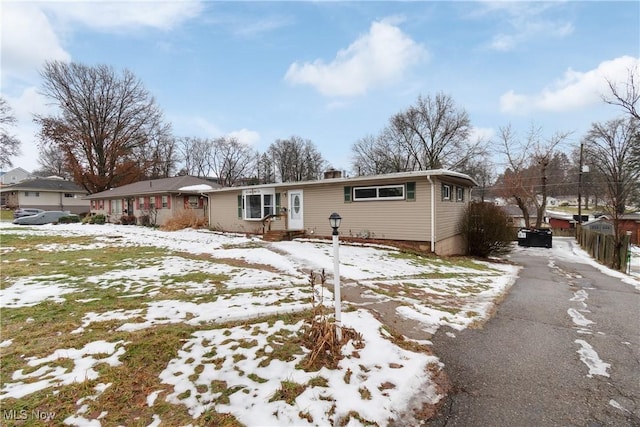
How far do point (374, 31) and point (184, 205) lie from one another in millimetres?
15650

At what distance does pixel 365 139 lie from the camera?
125 feet

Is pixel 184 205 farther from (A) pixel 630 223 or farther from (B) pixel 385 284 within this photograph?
(A) pixel 630 223

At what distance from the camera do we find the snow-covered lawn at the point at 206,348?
241cm

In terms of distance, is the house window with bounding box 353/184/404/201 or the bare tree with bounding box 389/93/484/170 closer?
the house window with bounding box 353/184/404/201

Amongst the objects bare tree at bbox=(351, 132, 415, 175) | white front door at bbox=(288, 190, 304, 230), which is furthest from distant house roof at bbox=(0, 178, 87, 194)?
white front door at bbox=(288, 190, 304, 230)

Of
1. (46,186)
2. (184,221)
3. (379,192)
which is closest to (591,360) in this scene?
(379,192)

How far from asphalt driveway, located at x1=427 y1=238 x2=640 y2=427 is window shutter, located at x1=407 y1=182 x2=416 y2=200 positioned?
5.95 metres

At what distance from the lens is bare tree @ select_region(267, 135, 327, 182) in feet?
148

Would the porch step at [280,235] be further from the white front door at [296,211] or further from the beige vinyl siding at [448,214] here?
the beige vinyl siding at [448,214]

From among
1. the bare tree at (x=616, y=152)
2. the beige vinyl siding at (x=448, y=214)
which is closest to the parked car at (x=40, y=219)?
the beige vinyl siding at (x=448, y=214)

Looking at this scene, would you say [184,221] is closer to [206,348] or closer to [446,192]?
[446,192]

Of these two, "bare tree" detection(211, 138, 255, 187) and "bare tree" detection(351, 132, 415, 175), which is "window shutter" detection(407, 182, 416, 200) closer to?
"bare tree" detection(351, 132, 415, 175)

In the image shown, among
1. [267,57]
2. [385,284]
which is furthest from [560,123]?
[385,284]

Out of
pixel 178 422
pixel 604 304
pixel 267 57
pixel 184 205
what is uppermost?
pixel 267 57
